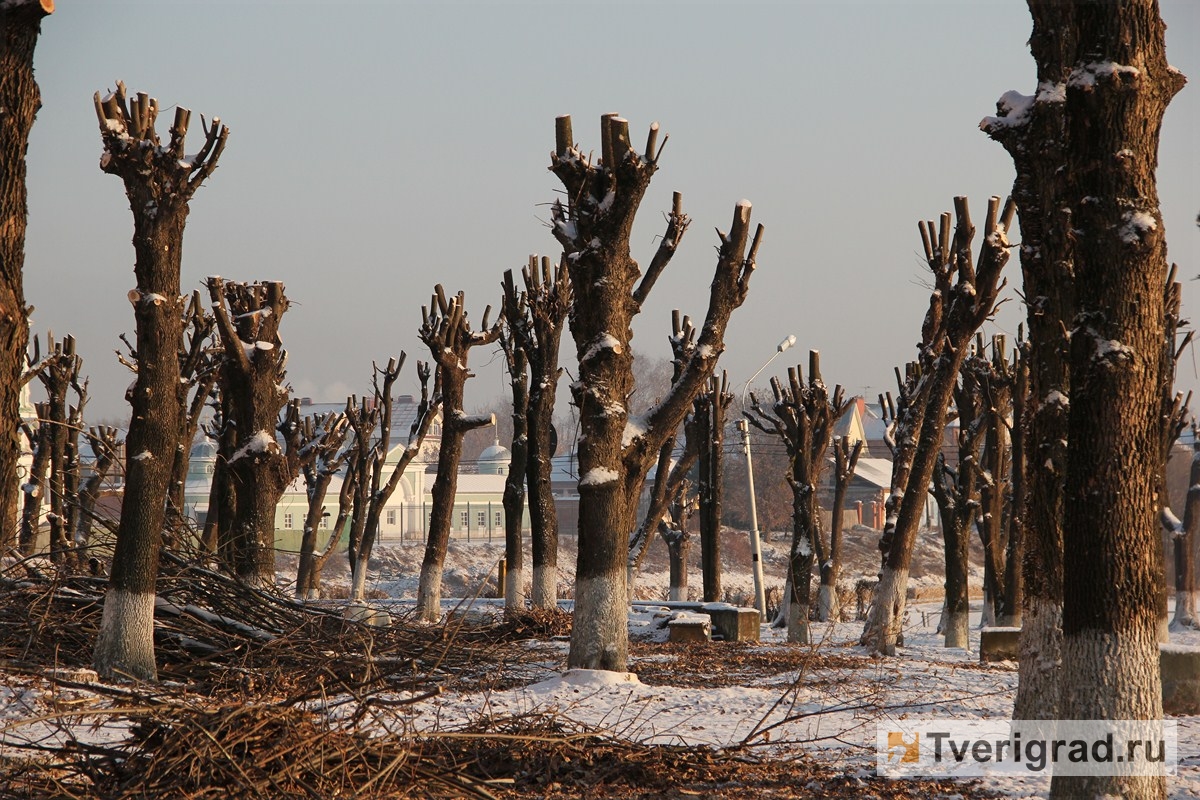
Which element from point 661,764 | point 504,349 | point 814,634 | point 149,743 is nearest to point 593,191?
point 661,764

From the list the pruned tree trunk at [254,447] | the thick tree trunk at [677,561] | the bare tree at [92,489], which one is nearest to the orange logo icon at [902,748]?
the bare tree at [92,489]

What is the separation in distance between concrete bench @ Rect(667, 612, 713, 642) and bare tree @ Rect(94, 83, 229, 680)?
1002 cm

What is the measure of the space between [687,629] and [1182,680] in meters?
9.30

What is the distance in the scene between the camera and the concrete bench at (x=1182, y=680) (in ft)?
33.3

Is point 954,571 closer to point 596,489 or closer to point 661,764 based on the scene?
point 596,489

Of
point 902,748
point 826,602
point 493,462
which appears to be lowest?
point 826,602

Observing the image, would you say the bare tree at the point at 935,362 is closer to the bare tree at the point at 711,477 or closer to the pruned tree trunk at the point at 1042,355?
the pruned tree trunk at the point at 1042,355

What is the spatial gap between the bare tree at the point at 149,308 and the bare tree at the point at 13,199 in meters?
3.67

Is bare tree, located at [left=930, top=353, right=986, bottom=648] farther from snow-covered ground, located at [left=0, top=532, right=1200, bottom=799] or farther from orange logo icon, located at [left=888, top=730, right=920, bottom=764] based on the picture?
orange logo icon, located at [left=888, top=730, right=920, bottom=764]

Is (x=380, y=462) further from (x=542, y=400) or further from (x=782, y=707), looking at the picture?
(x=782, y=707)

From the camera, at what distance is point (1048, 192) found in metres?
8.37

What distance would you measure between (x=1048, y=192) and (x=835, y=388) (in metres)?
18.9

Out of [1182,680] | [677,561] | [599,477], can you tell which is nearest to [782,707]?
[599,477]

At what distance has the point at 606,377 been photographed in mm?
11742
